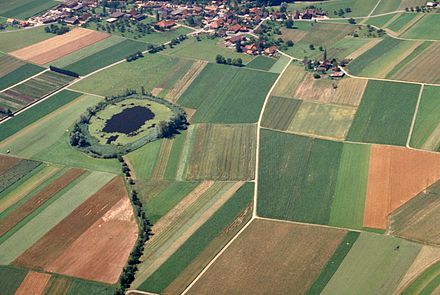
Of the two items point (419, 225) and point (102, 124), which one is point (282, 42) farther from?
point (419, 225)

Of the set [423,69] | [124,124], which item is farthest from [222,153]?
[423,69]

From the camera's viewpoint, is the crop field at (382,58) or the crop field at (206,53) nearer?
the crop field at (382,58)

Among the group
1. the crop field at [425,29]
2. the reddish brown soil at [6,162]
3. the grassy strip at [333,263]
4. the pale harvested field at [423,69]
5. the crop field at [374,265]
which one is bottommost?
the reddish brown soil at [6,162]

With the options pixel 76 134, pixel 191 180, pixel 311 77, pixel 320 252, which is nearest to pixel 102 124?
pixel 76 134

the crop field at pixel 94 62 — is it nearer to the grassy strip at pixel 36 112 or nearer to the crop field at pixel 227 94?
the grassy strip at pixel 36 112

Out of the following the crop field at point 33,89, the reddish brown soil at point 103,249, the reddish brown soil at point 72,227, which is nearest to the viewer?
the reddish brown soil at point 103,249

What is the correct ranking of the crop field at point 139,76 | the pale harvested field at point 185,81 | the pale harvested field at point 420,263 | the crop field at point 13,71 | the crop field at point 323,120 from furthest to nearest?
the crop field at point 13,71, the crop field at point 139,76, the pale harvested field at point 185,81, the crop field at point 323,120, the pale harvested field at point 420,263

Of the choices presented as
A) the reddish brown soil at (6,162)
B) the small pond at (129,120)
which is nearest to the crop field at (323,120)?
the small pond at (129,120)
